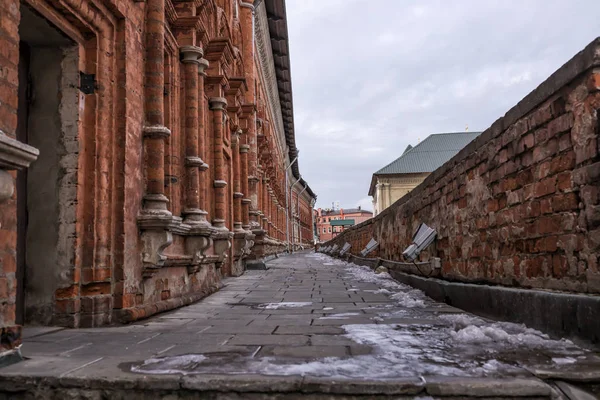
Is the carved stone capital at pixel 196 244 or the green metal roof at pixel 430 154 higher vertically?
the green metal roof at pixel 430 154

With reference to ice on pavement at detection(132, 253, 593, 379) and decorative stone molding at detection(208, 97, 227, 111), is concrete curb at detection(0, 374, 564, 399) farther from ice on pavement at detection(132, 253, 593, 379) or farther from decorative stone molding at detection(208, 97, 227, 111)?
decorative stone molding at detection(208, 97, 227, 111)

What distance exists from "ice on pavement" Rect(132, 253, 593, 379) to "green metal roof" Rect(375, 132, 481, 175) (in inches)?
1563

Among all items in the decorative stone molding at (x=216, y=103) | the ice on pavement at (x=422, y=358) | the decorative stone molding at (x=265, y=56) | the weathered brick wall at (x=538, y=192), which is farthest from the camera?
the decorative stone molding at (x=265, y=56)

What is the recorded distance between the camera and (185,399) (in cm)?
248

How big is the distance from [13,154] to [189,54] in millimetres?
4773

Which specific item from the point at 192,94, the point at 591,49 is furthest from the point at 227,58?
the point at 591,49

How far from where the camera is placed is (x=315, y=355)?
308 cm

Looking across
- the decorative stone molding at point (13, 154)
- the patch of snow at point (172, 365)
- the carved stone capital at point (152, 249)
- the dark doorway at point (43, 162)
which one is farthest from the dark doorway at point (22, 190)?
the patch of snow at point (172, 365)

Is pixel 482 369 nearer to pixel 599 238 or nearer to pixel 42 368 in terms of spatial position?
pixel 599 238

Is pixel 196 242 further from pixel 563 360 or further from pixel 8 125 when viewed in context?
pixel 563 360

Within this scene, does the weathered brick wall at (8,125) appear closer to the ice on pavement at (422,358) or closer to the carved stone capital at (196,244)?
the ice on pavement at (422,358)

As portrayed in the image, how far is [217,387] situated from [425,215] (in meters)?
5.98

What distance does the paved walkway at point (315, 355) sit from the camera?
2.41m

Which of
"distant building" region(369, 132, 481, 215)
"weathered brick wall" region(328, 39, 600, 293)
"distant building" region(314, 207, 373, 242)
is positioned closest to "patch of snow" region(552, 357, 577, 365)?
"weathered brick wall" region(328, 39, 600, 293)
